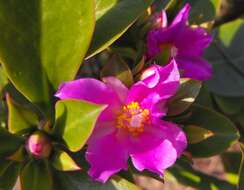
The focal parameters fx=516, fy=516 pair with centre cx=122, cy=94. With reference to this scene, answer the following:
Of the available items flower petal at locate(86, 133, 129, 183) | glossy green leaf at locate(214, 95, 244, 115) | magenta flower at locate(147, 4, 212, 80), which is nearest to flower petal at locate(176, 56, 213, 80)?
magenta flower at locate(147, 4, 212, 80)

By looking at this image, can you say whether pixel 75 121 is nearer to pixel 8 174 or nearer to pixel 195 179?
pixel 8 174

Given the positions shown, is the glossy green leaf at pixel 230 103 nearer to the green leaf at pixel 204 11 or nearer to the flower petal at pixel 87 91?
the green leaf at pixel 204 11

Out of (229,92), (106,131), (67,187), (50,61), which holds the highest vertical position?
(50,61)

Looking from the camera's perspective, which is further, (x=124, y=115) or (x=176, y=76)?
(x=124, y=115)

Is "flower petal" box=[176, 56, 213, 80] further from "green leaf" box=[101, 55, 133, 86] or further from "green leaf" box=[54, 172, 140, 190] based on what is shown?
"green leaf" box=[54, 172, 140, 190]

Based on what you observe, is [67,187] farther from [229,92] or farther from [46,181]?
[229,92]

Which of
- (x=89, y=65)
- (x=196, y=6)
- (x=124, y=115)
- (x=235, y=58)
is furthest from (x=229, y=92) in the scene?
(x=124, y=115)

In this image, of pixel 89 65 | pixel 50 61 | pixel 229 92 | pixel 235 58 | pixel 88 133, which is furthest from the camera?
pixel 235 58
